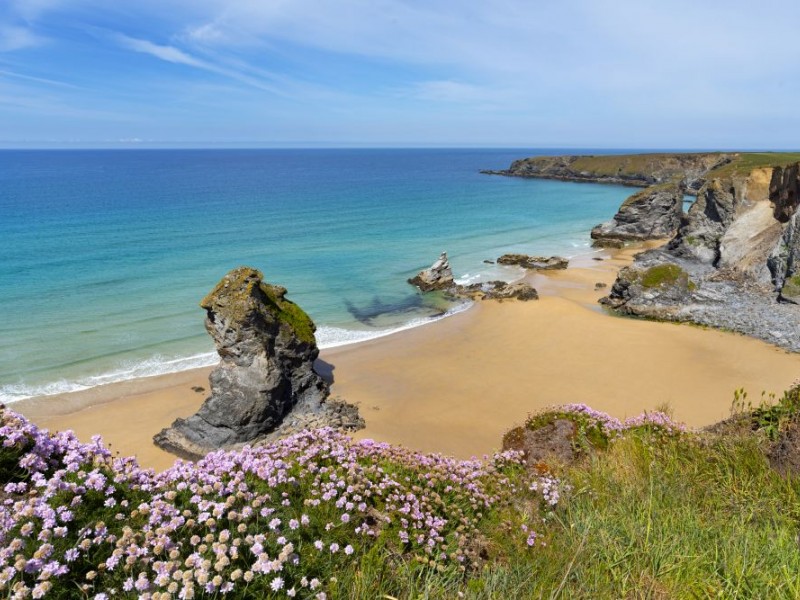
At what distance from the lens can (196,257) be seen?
136 ft

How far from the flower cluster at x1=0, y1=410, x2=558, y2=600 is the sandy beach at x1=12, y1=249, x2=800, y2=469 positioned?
9.80 m

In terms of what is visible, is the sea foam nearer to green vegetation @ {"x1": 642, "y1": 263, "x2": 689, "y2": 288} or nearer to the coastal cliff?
green vegetation @ {"x1": 642, "y1": 263, "x2": 689, "y2": 288}

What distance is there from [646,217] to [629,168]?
8569 centimetres

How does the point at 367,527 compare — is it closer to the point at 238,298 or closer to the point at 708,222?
the point at 238,298

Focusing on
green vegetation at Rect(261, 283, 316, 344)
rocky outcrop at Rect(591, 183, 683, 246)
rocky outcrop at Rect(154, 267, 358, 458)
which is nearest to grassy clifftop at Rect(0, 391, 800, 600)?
rocky outcrop at Rect(154, 267, 358, 458)

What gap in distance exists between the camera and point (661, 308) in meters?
28.5

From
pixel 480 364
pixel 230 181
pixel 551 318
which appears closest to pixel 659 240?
pixel 551 318

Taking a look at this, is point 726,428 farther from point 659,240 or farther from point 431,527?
point 659,240

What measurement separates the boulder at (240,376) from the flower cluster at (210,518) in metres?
10.1

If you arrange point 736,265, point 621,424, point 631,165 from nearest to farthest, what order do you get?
point 621,424, point 736,265, point 631,165

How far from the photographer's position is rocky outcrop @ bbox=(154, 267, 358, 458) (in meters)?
15.3

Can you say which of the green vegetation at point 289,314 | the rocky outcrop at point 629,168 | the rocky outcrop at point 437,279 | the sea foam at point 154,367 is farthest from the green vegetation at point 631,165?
the green vegetation at point 289,314

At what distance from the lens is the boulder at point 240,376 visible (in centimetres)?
1531

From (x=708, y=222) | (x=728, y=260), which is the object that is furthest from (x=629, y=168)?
(x=728, y=260)
